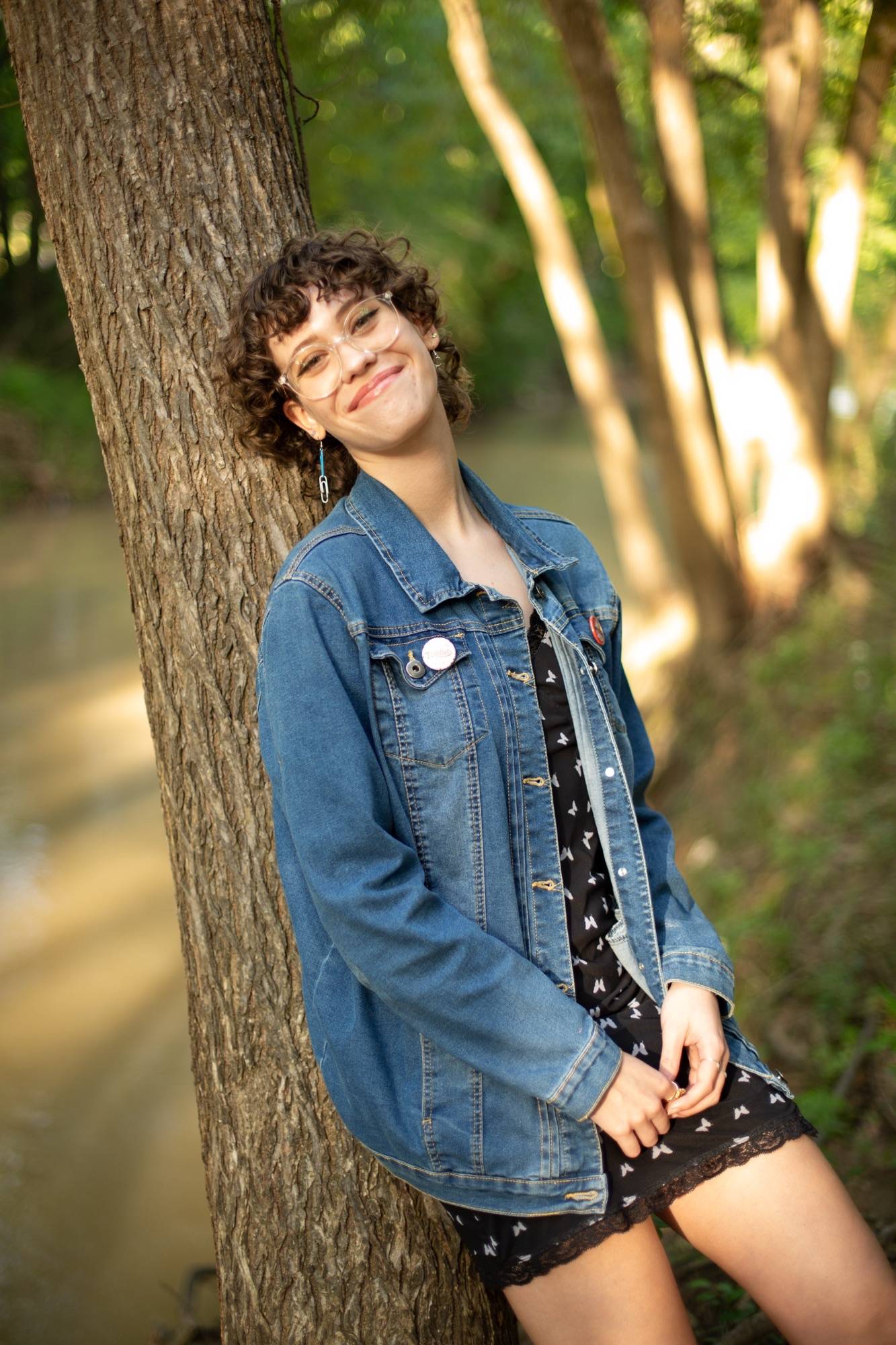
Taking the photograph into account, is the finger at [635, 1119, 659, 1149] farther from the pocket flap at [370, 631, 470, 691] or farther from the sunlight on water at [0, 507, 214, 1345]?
the sunlight on water at [0, 507, 214, 1345]

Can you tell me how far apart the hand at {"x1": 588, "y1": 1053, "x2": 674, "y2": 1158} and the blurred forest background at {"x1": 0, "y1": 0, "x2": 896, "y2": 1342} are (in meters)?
1.21

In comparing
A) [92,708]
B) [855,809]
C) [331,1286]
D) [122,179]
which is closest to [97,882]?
[92,708]

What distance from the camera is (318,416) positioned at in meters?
1.96

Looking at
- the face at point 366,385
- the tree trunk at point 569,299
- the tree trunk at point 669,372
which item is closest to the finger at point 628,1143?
the face at point 366,385

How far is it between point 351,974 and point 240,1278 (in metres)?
0.89

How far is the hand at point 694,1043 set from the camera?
1752 mm

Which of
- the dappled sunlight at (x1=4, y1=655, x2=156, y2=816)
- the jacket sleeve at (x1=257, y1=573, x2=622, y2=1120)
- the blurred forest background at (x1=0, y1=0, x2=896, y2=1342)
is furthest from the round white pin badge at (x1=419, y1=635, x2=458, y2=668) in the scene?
the dappled sunlight at (x1=4, y1=655, x2=156, y2=816)

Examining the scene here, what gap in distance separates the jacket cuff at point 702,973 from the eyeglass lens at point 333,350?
1094mm

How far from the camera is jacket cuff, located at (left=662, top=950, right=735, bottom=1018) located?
1.89 meters

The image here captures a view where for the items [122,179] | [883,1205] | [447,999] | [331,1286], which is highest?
[122,179]

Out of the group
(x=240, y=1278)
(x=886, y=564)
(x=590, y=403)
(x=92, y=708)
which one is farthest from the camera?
(x=92, y=708)

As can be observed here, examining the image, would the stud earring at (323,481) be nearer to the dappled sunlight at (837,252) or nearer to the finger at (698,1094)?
the finger at (698,1094)

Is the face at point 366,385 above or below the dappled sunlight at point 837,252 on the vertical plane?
below

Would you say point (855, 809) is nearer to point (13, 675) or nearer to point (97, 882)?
point (97, 882)
